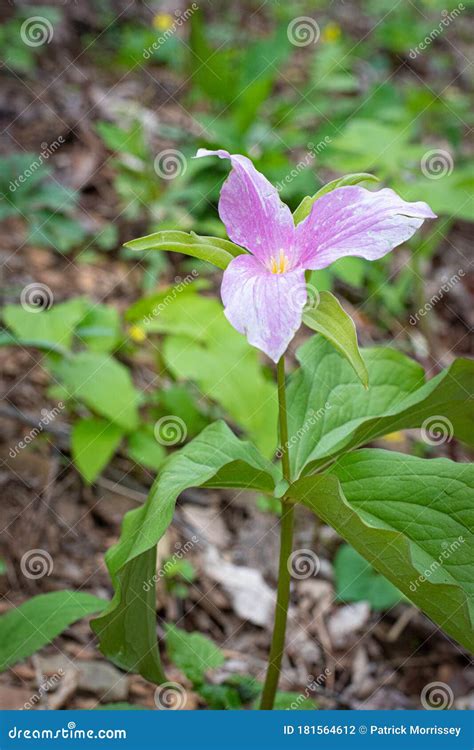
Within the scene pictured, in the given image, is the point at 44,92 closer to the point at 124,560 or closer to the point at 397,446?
the point at 397,446

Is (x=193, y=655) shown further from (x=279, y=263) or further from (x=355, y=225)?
(x=355, y=225)

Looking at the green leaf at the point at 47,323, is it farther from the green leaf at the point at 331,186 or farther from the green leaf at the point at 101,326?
the green leaf at the point at 331,186

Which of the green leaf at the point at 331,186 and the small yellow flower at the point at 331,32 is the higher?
the small yellow flower at the point at 331,32

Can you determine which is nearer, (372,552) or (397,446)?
(372,552)

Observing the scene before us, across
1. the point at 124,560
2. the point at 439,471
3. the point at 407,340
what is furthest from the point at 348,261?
the point at 124,560

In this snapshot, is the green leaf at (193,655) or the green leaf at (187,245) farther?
the green leaf at (193,655)

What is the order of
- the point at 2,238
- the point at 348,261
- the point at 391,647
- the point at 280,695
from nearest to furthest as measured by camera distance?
the point at 280,695 → the point at 391,647 → the point at 348,261 → the point at 2,238

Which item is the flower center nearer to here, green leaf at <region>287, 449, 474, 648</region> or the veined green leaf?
the veined green leaf

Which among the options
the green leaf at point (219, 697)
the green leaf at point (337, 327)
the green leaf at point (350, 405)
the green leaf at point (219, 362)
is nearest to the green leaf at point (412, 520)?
the green leaf at point (350, 405)
